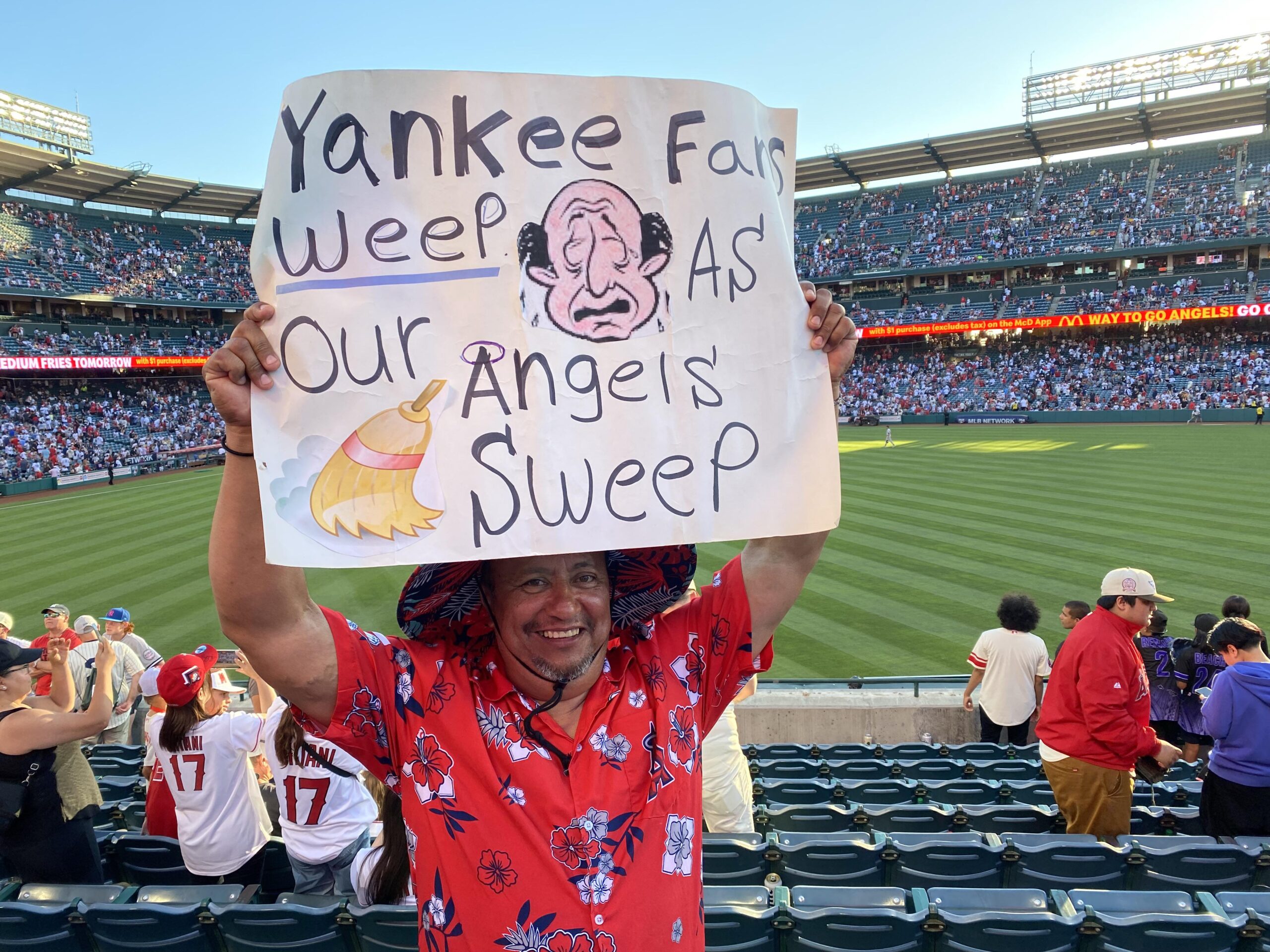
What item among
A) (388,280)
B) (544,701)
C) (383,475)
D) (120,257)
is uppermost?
(120,257)

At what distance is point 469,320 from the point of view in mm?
1699

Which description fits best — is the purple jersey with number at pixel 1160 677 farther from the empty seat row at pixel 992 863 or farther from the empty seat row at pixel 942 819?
the empty seat row at pixel 992 863

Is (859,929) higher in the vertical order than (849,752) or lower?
higher

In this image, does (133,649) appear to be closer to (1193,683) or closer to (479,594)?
(479,594)

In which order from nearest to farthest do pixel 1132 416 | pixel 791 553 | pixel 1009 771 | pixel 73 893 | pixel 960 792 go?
1. pixel 791 553
2. pixel 73 893
3. pixel 960 792
4. pixel 1009 771
5. pixel 1132 416

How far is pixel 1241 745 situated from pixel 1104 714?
781mm

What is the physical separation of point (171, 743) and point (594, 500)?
3122 millimetres

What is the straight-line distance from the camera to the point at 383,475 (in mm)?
1648

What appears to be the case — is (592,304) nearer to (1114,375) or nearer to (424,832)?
(424,832)

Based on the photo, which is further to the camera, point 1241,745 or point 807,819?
point 807,819

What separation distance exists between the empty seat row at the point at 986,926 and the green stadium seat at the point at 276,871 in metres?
2.49

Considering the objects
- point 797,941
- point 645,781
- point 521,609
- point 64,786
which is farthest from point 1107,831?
point 64,786

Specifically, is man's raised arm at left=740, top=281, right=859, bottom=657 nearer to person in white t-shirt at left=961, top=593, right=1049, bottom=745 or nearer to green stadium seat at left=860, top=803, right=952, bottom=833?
green stadium seat at left=860, top=803, right=952, bottom=833

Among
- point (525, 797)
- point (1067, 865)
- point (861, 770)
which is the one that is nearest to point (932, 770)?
point (861, 770)
